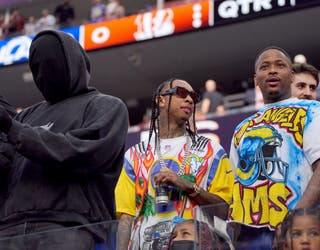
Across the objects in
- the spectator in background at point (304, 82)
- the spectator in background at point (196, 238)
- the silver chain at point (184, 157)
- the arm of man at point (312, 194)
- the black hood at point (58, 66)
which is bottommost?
the spectator in background at point (196, 238)

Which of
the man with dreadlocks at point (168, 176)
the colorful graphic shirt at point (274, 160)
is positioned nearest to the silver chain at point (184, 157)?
the man with dreadlocks at point (168, 176)

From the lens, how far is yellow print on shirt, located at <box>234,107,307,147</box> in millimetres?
4184

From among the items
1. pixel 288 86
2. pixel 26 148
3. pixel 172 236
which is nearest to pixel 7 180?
pixel 26 148

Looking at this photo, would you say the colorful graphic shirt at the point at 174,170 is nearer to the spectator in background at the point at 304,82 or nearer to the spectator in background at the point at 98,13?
the spectator in background at the point at 304,82

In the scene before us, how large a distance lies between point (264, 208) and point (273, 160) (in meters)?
0.30

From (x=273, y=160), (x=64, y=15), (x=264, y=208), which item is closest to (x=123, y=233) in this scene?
(x=264, y=208)

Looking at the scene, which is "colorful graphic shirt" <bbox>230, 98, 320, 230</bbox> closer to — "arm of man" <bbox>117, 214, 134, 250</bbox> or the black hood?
"arm of man" <bbox>117, 214, 134, 250</bbox>

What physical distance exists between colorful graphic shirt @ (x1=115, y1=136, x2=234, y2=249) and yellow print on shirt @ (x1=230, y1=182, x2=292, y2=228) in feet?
1.22

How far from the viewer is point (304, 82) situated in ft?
17.4

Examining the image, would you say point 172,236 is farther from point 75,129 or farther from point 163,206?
point 75,129

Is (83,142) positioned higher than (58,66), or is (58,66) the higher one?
(58,66)

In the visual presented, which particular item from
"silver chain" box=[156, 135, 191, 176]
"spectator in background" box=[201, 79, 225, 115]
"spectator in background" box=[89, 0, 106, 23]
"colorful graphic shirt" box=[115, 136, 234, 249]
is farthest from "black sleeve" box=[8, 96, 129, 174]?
"spectator in background" box=[89, 0, 106, 23]

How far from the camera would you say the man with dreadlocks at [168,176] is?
418 cm

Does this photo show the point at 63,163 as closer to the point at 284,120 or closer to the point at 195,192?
the point at 195,192
